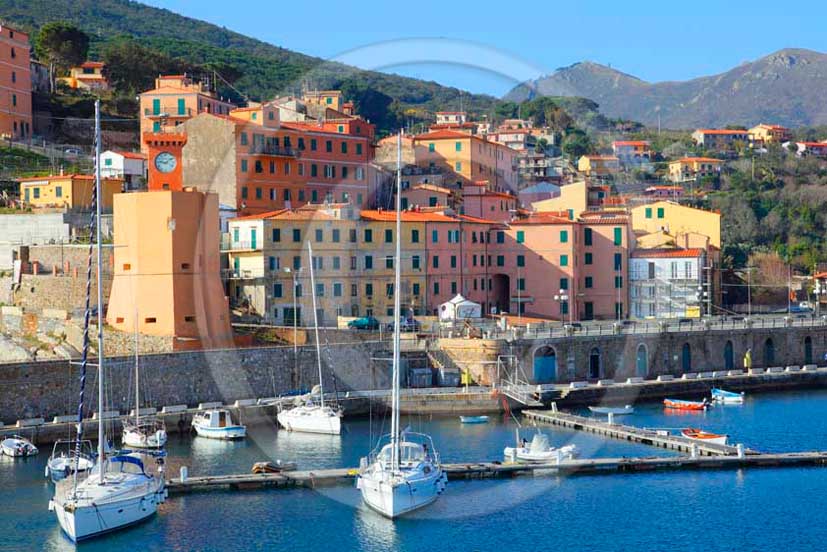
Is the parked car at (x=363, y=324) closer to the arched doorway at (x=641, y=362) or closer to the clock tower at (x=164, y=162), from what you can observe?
the clock tower at (x=164, y=162)

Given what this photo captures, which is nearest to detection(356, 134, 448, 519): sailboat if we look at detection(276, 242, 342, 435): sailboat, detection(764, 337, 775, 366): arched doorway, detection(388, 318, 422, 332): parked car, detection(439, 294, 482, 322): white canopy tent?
detection(276, 242, 342, 435): sailboat

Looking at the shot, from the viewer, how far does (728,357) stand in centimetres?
5341

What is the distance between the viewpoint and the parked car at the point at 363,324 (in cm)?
4794

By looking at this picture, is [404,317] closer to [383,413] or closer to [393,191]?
[383,413]

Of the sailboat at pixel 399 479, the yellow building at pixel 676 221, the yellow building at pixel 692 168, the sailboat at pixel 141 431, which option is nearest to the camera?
the sailboat at pixel 399 479

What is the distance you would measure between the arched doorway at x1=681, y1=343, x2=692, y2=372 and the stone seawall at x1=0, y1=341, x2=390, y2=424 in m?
12.7

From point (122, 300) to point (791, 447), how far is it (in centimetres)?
2184

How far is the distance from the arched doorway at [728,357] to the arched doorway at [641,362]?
14.0 feet

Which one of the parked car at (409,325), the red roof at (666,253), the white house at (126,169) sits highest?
the white house at (126,169)

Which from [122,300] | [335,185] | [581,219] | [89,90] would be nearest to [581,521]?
[122,300]

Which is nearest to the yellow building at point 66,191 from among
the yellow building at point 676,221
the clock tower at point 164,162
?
the clock tower at point 164,162

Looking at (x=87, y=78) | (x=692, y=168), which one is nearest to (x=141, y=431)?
(x=87, y=78)

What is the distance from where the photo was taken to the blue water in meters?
28.9

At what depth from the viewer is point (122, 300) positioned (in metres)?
45.2
